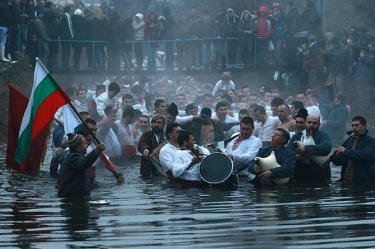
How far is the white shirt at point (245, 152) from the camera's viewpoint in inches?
686

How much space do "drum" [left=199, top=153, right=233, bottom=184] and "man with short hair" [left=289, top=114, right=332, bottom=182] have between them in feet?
3.53

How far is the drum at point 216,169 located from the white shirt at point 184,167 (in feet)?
0.47

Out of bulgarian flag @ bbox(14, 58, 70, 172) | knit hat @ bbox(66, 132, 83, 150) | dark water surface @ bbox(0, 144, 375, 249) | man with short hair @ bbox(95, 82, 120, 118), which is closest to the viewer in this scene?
dark water surface @ bbox(0, 144, 375, 249)

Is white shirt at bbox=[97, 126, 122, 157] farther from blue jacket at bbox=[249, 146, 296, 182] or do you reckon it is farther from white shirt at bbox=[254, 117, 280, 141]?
blue jacket at bbox=[249, 146, 296, 182]

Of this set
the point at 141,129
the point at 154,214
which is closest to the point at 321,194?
the point at 154,214

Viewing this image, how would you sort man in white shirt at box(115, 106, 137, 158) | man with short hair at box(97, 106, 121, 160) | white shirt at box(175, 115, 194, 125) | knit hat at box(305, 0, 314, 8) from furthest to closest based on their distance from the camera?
knit hat at box(305, 0, 314, 8)
man in white shirt at box(115, 106, 137, 158)
man with short hair at box(97, 106, 121, 160)
white shirt at box(175, 115, 194, 125)

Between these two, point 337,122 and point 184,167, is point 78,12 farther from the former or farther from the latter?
point 184,167

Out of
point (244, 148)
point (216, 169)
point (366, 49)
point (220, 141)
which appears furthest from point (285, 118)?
point (366, 49)

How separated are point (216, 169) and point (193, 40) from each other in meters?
18.2

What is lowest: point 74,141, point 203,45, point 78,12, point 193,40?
point 74,141

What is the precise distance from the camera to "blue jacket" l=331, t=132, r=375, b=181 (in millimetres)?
16500

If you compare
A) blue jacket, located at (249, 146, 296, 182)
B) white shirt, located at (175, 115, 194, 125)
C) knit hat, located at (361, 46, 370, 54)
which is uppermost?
knit hat, located at (361, 46, 370, 54)

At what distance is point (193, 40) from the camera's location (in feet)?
113

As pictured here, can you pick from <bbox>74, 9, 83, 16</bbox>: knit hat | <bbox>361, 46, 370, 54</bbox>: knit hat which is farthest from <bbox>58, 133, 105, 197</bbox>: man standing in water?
<bbox>74, 9, 83, 16</bbox>: knit hat
